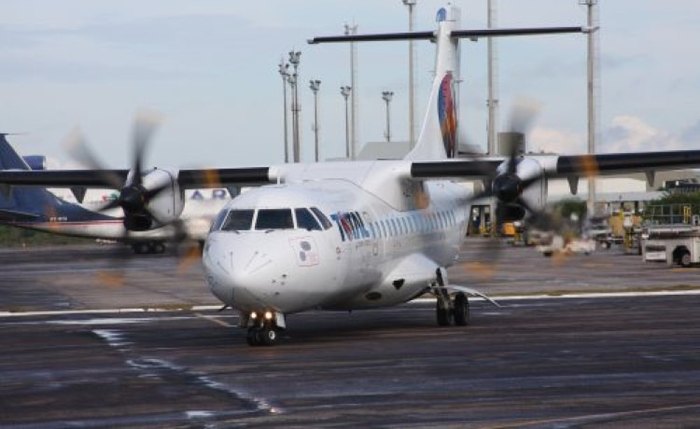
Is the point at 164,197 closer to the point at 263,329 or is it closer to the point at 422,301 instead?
the point at 263,329

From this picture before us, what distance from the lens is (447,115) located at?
33.8m

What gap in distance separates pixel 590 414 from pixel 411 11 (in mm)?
70265

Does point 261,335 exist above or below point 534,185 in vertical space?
below

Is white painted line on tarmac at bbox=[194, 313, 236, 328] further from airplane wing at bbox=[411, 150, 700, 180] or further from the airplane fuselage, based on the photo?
airplane wing at bbox=[411, 150, 700, 180]

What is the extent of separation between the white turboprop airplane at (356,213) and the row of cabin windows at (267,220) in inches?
0.9

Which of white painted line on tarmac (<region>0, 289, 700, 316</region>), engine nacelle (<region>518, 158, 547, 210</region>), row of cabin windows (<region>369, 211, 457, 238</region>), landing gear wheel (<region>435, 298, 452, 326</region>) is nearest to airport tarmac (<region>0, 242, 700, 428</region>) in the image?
white painted line on tarmac (<region>0, 289, 700, 316</region>)

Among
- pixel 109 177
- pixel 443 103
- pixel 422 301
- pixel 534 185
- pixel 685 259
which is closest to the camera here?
pixel 534 185

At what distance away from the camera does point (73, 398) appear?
16547 mm

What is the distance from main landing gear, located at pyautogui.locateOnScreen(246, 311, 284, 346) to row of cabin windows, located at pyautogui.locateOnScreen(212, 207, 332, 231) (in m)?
1.45

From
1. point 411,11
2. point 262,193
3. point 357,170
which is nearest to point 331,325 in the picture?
point 357,170

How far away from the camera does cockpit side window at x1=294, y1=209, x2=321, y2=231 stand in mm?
23297

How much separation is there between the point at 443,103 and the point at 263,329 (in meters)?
12.0

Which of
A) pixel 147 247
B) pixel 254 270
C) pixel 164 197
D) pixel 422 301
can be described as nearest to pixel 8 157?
pixel 147 247

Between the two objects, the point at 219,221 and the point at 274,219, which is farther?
the point at 219,221
